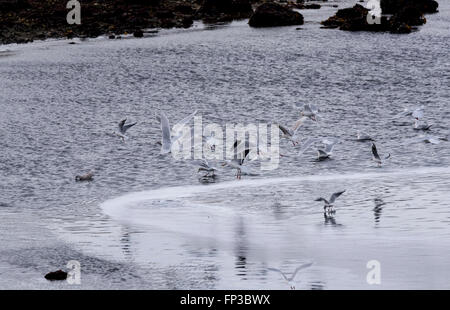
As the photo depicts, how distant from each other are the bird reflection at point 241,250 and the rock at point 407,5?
35.5m

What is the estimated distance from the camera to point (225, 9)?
47.9 m

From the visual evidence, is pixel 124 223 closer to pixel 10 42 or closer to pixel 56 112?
pixel 56 112

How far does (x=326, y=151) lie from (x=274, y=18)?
25.4 meters

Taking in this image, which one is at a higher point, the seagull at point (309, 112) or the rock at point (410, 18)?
the rock at point (410, 18)

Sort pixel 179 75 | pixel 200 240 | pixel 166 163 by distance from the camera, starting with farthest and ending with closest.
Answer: pixel 179 75, pixel 166 163, pixel 200 240

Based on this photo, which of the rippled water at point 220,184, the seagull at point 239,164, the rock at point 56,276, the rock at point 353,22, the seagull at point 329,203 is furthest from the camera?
the rock at point 353,22

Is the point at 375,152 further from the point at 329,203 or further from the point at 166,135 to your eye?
the point at 166,135

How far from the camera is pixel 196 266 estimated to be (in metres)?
9.66

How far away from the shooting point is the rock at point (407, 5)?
148 ft

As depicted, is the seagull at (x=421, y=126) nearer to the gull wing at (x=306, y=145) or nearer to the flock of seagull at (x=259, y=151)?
the flock of seagull at (x=259, y=151)

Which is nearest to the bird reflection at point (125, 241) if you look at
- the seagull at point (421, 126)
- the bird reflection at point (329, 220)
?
the bird reflection at point (329, 220)

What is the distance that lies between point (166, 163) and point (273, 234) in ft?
15.3

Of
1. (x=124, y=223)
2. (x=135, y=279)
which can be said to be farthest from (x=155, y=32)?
(x=135, y=279)

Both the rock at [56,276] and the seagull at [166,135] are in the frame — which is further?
the seagull at [166,135]
